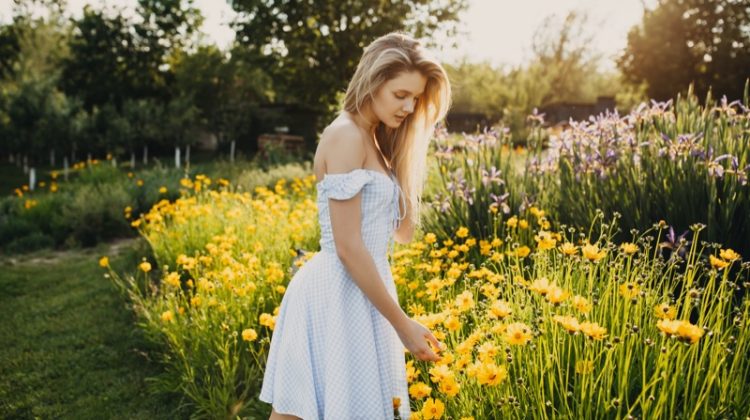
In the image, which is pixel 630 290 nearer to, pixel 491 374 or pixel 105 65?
pixel 491 374

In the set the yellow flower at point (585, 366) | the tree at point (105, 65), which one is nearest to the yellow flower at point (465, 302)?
the yellow flower at point (585, 366)

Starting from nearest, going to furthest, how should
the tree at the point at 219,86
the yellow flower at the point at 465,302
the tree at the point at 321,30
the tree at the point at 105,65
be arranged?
the yellow flower at the point at 465,302 → the tree at the point at 321,30 → the tree at the point at 219,86 → the tree at the point at 105,65

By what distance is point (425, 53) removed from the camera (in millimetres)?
2023

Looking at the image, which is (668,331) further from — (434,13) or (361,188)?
(434,13)

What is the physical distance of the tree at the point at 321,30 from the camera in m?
21.0

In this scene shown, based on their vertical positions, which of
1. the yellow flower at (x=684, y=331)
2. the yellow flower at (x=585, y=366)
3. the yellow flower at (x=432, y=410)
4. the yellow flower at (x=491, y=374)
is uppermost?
the yellow flower at (x=684, y=331)

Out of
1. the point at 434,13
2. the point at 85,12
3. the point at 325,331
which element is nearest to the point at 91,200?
the point at 325,331

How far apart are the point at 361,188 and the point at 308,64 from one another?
2071 centimetres

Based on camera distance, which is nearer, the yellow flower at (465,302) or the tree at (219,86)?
the yellow flower at (465,302)

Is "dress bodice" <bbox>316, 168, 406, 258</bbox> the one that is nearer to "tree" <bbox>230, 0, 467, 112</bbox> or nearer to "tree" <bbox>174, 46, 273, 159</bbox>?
"tree" <bbox>230, 0, 467, 112</bbox>

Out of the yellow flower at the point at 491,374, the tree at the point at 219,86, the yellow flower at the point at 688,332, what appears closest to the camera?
the yellow flower at the point at 688,332

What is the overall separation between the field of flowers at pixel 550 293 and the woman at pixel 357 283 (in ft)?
0.62

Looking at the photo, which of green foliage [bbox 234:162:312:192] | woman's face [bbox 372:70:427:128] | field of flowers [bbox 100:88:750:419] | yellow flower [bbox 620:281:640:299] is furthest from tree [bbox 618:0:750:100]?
woman's face [bbox 372:70:427:128]

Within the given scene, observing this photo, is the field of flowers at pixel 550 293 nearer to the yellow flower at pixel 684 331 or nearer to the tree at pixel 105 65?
the yellow flower at pixel 684 331
